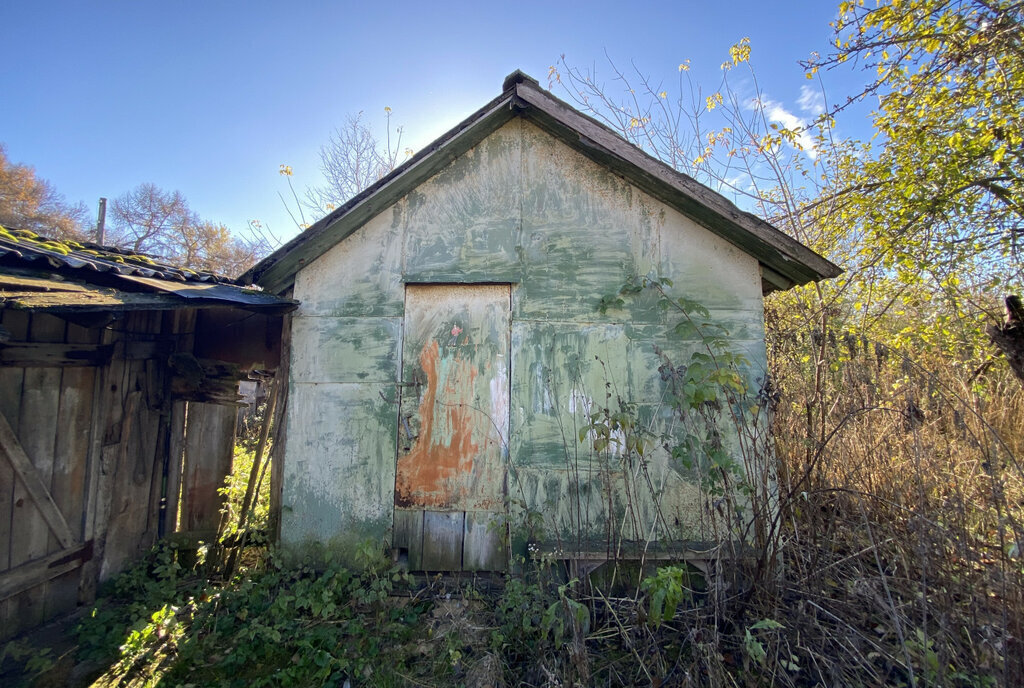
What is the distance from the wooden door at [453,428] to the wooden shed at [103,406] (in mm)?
Answer: 1384

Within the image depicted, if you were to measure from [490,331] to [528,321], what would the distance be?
0.37 m

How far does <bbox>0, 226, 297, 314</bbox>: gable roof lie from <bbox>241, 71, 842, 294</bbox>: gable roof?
2.03 feet

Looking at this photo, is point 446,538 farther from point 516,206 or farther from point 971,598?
point 971,598

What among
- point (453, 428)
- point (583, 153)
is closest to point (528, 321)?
point (453, 428)

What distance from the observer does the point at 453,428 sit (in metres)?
4.27

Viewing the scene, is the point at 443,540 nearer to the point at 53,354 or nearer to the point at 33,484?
the point at 33,484

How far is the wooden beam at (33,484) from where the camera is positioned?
339 cm

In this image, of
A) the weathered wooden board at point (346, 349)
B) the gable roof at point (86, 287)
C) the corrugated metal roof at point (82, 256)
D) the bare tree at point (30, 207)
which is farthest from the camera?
the bare tree at point (30, 207)

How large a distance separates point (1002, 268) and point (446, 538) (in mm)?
8556

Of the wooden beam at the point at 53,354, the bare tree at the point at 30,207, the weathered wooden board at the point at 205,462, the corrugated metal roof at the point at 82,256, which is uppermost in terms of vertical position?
the bare tree at the point at 30,207

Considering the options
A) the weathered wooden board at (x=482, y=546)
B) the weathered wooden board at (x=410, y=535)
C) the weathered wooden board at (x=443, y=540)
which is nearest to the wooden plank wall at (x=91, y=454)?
the weathered wooden board at (x=410, y=535)

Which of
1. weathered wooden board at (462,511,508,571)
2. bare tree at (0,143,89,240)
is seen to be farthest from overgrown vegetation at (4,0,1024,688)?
bare tree at (0,143,89,240)

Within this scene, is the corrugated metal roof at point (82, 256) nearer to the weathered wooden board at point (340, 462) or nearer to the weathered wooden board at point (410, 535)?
the weathered wooden board at point (340, 462)

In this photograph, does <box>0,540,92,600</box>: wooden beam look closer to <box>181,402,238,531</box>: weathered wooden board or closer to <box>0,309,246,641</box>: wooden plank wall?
<box>0,309,246,641</box>: wooden plank wall
